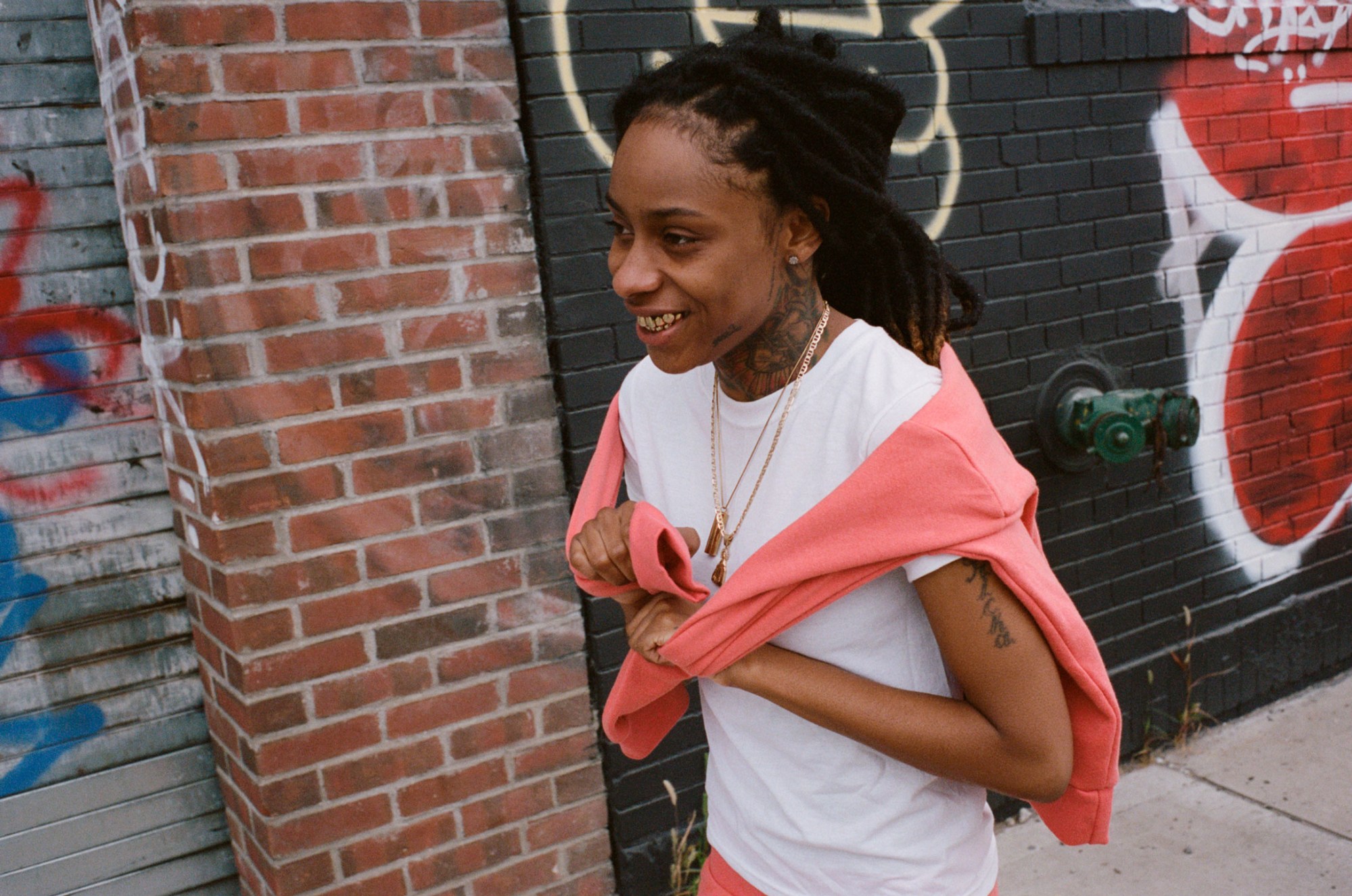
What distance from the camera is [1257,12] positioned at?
149 inches

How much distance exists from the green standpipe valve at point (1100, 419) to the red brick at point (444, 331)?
1953 mm

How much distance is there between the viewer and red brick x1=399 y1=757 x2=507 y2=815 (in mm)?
2582

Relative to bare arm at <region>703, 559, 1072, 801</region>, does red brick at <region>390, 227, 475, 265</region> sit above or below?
above

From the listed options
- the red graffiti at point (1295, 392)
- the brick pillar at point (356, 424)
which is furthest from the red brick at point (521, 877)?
the red graffiti at point (1295, 392)

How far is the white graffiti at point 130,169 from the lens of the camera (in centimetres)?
223

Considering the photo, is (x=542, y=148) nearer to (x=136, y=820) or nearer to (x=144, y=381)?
(x=144, y=381)

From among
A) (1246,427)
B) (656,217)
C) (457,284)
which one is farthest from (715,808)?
(1246,427)

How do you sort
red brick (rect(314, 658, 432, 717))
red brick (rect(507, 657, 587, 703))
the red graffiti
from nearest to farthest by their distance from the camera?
red brick (rect(314, 658, 432, 717)) → red brick (rect(507, 657, 587, 703)) → the red graffiti

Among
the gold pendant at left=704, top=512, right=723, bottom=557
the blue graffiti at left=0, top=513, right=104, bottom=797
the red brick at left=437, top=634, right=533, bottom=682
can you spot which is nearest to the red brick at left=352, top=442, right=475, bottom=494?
the red brick at left=437, top=634, right=533, bottom=682

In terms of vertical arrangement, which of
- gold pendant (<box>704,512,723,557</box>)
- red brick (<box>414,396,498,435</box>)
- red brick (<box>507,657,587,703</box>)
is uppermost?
red brick (<box>414,396,498,435</box>)

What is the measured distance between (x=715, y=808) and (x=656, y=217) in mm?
922

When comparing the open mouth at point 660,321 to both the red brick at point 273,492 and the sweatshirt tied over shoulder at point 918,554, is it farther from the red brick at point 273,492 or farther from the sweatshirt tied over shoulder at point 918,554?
the red brick at point 273,492

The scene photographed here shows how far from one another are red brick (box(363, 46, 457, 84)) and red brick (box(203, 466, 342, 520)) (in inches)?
35.4

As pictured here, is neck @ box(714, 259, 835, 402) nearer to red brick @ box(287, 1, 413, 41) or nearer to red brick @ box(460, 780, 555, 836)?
red brick @ box(287, 1, 413, 41)
